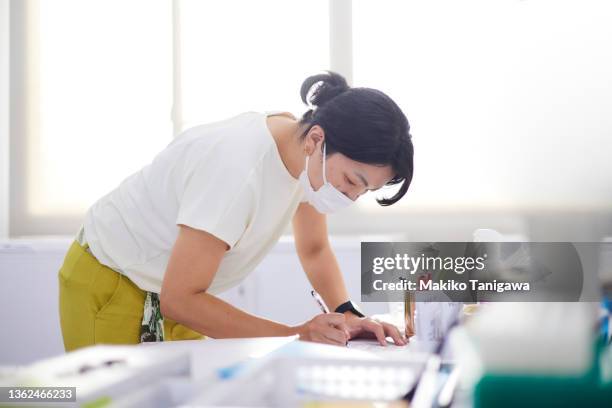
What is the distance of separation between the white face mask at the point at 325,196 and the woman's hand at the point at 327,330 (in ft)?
0.83

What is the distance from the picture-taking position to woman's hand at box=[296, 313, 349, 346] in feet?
3.47

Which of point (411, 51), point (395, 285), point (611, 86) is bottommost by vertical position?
point (395, 285)

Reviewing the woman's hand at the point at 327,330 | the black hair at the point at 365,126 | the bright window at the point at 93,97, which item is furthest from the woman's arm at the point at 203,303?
the bright window at the point at 93,97

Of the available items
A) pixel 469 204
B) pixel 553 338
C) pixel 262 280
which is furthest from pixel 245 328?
pixel 469 204

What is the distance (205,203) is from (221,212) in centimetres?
3

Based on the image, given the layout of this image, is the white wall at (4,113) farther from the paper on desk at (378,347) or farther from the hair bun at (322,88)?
the paper on desk at (378,347)

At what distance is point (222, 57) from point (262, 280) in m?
0.97

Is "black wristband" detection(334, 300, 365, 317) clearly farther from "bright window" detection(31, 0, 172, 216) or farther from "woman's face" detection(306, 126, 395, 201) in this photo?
"bright window" detection(31, 0, 172, 216)

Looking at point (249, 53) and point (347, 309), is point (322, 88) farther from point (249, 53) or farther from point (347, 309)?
point (249, 53)

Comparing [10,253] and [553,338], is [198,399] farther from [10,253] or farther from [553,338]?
[10,253]

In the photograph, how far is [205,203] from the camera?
1.02m

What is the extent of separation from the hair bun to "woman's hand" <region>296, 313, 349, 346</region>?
0.40 meters

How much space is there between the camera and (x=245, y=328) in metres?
1.07

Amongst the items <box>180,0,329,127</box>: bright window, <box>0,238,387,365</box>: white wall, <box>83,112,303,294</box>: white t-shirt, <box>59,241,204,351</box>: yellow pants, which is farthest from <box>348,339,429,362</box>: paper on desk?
<box>180,0,329,127</box>: bright window
